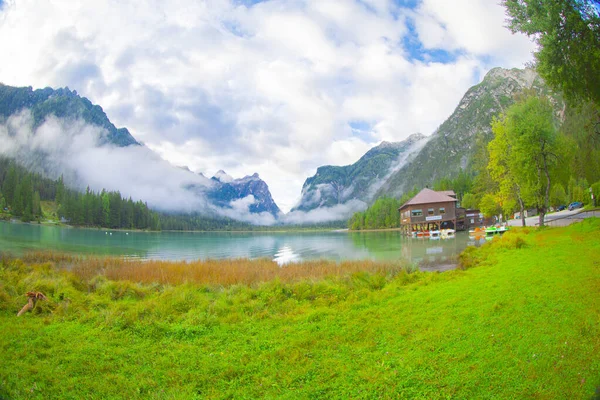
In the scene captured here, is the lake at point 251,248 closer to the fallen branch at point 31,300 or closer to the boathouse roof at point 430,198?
the boathouse roof at point 430,198

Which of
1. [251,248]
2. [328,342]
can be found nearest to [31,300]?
[328,342]

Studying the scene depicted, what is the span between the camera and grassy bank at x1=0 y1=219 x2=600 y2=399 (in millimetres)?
5090

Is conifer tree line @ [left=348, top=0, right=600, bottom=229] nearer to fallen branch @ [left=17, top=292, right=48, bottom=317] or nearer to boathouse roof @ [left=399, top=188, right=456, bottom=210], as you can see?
boathouse roof @ [left=399, top=188, right=456, bottom=210]

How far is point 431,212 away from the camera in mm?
73062

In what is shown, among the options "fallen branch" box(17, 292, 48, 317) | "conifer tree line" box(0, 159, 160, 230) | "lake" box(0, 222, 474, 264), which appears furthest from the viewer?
"conifer tree line" box(0, 159, 160, 230)

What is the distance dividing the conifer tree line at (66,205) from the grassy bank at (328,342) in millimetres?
103333

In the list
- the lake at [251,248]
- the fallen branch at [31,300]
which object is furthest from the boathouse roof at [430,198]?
the fallen branch at [31,300]

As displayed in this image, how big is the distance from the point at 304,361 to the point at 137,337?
4.41 meters

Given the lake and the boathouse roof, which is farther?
the boathouse roof

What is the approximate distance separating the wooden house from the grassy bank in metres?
63.5

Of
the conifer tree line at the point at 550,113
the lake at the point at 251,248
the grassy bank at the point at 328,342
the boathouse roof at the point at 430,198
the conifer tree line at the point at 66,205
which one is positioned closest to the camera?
the grassy bank at the point at 328,342

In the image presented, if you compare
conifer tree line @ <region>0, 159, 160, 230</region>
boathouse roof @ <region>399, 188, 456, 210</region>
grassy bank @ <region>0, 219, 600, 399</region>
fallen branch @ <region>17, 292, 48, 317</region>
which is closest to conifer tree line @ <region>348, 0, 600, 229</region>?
grassy bank @ <region>0, 219, 600, 399</region>

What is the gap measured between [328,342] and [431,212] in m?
72.4

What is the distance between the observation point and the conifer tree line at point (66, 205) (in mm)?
89125
